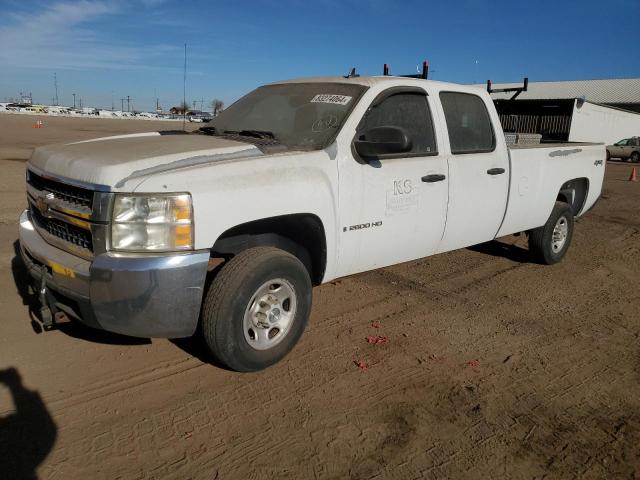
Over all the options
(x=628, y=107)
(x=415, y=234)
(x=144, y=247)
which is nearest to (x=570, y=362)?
(x=415, y=234)

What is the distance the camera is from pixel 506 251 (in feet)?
22.8

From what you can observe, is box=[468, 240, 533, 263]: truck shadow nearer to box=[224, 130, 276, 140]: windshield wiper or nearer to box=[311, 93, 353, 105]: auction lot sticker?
box=[311, 93, 353, 105]: auction lot sticker

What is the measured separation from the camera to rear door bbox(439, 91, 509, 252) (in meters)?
4.52

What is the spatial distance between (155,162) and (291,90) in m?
1.86

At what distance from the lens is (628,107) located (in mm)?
52094

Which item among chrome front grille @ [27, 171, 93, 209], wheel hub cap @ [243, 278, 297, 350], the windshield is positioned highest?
the windshield

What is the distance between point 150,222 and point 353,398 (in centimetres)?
161

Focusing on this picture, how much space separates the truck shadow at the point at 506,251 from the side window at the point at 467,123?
2158 mm

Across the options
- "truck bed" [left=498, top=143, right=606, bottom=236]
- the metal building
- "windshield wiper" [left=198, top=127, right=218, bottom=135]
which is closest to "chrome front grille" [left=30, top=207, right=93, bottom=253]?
"windshield wiper" [left=198, top=127, right=218, bottom=135]

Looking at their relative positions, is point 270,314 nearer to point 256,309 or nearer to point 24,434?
point 256,309

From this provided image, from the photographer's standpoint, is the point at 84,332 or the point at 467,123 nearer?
the point at 84,332

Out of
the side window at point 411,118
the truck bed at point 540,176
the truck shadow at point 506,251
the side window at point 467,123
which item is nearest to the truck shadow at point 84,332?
the side window at point 411,118

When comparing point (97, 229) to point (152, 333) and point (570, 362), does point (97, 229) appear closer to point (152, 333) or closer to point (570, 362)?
point (152, 333)

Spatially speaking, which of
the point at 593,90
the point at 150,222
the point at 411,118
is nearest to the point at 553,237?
the point at 411,118
